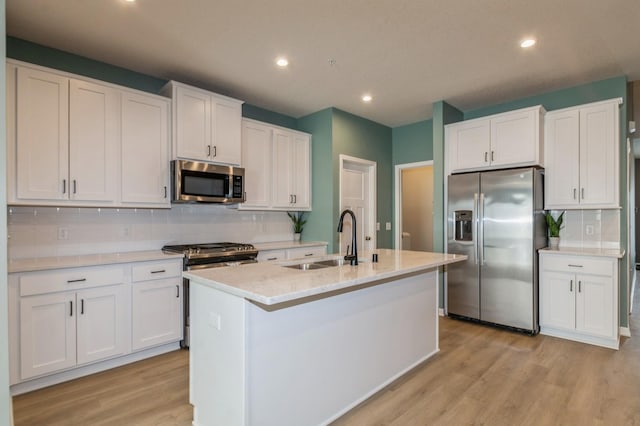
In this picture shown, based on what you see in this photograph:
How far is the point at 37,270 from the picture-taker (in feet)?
7.95

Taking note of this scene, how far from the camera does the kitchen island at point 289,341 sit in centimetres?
Answer: 171

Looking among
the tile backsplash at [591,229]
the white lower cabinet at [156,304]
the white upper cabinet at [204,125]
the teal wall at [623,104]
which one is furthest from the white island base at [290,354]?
the teal wall at [623,104]

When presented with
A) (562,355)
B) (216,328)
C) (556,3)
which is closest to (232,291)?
(216,328)

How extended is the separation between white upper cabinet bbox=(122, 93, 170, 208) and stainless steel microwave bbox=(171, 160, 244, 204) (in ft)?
0.41

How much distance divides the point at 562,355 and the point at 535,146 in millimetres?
2118

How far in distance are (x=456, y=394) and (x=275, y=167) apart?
3160 mm

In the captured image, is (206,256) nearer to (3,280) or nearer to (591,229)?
(3,280)

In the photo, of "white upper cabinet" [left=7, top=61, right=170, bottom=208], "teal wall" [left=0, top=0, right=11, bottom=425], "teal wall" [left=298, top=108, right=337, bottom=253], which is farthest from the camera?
"teal wall" [left=298, top=108, right=337, bottom=253]

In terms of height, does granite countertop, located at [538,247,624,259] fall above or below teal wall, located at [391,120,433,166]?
below

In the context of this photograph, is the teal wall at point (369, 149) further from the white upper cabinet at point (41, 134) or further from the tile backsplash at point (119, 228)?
the white upper cabinet at point (41, 134)

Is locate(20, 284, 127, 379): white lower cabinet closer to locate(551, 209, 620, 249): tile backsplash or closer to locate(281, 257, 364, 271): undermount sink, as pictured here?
locate(281, 257, 364, 271): undermount sink

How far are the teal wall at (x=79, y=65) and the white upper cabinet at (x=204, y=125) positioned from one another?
22 centimetres

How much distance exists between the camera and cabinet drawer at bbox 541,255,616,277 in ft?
10.6

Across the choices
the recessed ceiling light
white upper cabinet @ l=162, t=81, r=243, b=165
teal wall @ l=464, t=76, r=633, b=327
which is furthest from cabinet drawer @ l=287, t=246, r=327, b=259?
teal wall @ l=464, t=76, r=633, b=327
